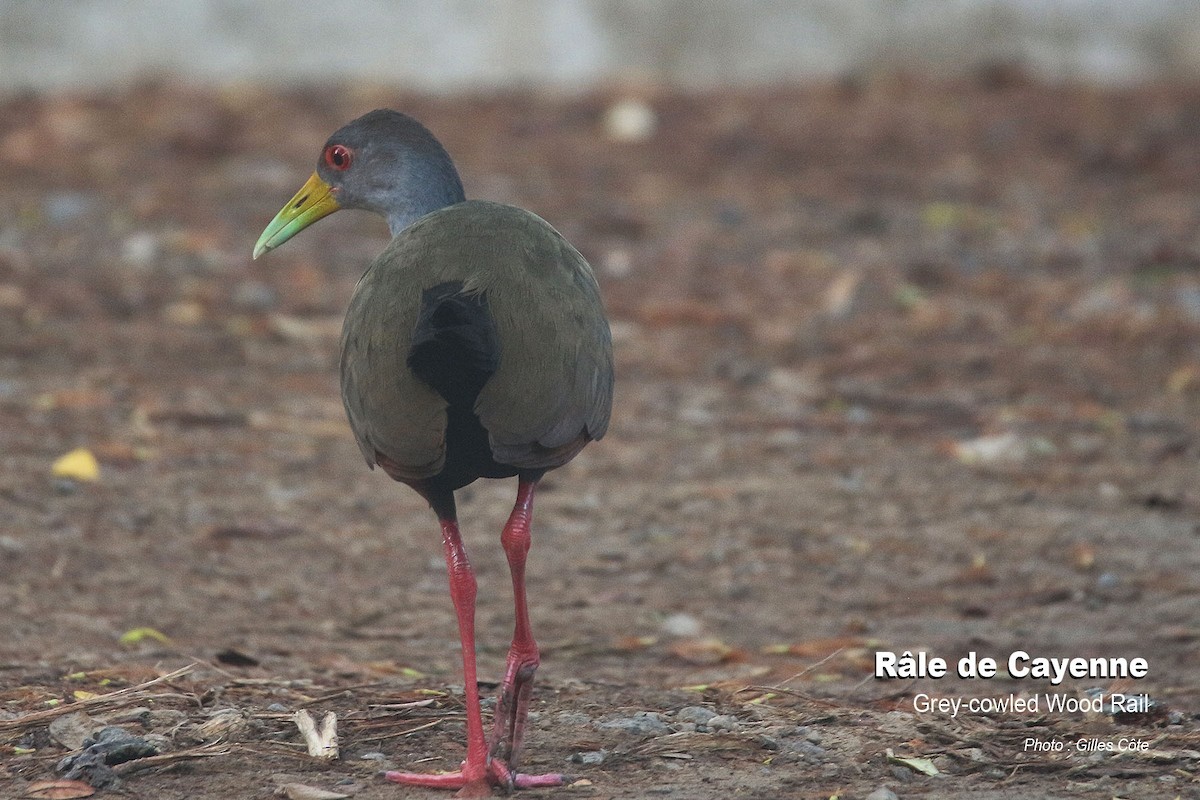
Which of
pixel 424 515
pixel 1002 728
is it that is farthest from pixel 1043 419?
pixel 1002 728

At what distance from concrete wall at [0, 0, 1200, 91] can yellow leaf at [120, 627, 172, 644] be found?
7615mm

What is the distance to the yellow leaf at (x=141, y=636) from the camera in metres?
4.46

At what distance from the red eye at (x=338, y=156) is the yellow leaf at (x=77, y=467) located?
1.71 metres

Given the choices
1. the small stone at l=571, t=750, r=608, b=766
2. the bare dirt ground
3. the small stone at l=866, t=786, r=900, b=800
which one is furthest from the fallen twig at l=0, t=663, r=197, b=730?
the small stone at l=866, t=786, r=900, b=800

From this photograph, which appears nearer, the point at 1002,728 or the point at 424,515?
the point at 1002,728

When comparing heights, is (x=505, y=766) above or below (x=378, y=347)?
below

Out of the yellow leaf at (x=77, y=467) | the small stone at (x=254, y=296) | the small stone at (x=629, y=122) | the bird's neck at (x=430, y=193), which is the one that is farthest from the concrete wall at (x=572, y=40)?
the bird's neck at (x=430, y=193)

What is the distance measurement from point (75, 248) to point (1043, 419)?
501cm

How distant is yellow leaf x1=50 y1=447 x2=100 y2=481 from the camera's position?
573 cm

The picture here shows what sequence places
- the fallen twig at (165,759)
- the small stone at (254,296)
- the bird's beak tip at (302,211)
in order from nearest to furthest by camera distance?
the fallen twig at (165,759) < the bird's beak tip at (302,211) < the small stone at (254,296)

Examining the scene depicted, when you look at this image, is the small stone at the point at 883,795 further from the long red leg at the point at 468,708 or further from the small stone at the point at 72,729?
the small stone at the point at 72,729

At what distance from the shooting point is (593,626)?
16.1 ft

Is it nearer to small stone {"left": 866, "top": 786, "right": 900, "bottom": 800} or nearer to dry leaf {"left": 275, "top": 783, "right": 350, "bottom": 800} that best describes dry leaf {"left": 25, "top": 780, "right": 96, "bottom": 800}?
dry leaf {"left": 275, "top": 783, "right": 350, "bottom": 800}

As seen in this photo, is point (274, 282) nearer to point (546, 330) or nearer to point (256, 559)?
point (256, 559)
